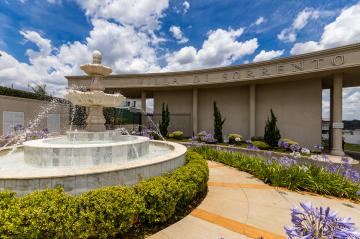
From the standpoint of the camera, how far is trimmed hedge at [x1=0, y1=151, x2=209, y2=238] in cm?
284

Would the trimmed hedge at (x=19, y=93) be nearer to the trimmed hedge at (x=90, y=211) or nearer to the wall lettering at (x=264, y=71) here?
the trimmed hedge at (x=90, y=211)

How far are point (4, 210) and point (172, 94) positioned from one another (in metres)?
19.8

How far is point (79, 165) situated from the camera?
5320mm

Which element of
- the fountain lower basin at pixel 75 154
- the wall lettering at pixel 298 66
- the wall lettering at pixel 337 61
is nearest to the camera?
the fountain lower basin at pixel 75 154

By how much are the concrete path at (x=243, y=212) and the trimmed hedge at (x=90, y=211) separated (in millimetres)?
519

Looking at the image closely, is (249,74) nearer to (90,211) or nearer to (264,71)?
(264,71)

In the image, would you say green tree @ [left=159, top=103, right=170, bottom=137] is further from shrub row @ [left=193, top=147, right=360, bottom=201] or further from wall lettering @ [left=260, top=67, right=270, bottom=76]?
shrub row @ [left=193, top=147, right=360, bottom=201]

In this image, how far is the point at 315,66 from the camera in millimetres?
12734

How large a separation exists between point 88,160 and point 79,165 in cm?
25

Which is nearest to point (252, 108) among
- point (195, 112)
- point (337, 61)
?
point (195, 112)

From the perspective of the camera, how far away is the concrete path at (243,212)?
3.96 meters

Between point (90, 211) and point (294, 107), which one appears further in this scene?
point (294, 107)

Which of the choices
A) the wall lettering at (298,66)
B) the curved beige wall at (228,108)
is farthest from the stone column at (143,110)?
the wall lettering at (298,66)

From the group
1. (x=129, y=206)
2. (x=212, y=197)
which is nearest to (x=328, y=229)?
(x=129, y=206)
